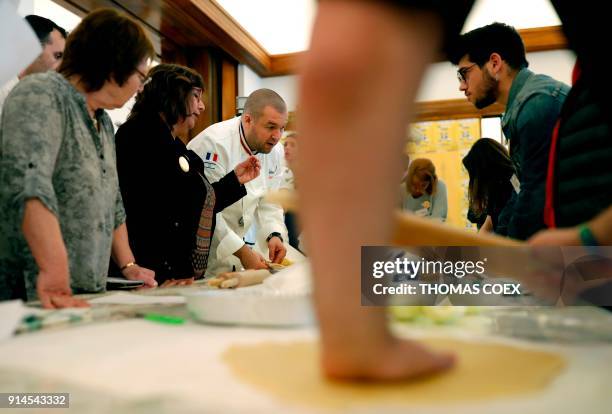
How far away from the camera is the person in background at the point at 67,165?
2.75 ft

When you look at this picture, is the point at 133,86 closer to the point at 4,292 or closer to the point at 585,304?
the point at 4,292

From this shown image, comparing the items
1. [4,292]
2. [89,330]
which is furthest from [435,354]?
[4,292]

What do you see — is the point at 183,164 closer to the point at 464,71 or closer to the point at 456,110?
the point at 464,71

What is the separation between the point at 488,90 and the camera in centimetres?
185

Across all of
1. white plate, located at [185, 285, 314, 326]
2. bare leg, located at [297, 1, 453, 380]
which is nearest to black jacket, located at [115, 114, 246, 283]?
white plate, located at [185, 285, 314, 326]

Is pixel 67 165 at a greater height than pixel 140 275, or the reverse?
pixel 67 165

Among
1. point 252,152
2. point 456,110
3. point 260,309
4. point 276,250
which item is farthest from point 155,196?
point 456,110

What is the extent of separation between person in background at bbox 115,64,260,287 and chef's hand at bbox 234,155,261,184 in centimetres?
18

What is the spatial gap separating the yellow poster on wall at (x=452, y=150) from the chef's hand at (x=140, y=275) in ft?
13.5

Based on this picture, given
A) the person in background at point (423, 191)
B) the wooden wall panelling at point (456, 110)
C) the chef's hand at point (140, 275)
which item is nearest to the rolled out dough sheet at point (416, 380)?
the chef's hand at point (140, 275)

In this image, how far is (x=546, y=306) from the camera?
744 mm

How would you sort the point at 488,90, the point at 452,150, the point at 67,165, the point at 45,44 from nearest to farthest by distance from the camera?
the point at 67,165 < the point at 45,44 < the point at 488,90 < the point at 452,150

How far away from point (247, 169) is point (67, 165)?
3.05 ft

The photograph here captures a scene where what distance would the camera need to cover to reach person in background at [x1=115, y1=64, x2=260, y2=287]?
5.15 ft
